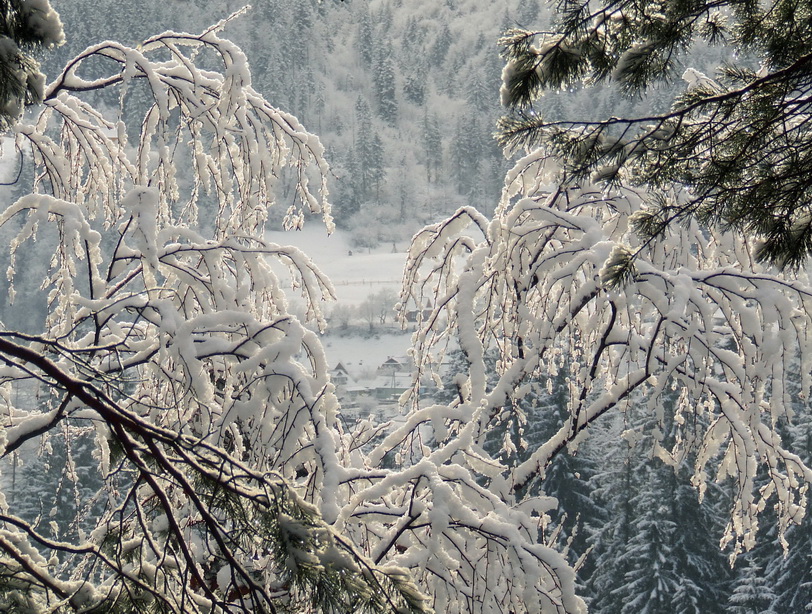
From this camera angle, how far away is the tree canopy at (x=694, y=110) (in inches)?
107

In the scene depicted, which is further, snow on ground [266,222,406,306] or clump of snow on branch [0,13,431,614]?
snow on ground [266,222,406,306]

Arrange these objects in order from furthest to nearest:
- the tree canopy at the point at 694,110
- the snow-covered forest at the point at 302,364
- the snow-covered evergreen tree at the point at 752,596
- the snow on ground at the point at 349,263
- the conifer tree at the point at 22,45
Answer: the snow on ground at the point at 349,263 → the snow-covered evergreen tree at the point at 752,596 → the tree canopy at the point at 694,110 → the snow-covered forest at the point at 302,364 → the conifer tree at the point at 22,45

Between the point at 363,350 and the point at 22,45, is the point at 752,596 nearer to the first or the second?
the point at 22,45

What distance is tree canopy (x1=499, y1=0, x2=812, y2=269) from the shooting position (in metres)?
2.72

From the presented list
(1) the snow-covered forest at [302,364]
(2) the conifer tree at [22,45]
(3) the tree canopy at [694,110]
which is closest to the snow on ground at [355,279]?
(1) the snow-covered forest at [302,364]

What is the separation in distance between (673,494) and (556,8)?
60.1 ft

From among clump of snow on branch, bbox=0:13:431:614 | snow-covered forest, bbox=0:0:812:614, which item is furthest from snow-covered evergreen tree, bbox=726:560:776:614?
clump of snow on branch, bbox=0:13:431:614

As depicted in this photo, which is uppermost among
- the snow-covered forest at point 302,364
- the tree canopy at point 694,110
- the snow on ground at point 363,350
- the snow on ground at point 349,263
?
the tree canopy at point 694,110

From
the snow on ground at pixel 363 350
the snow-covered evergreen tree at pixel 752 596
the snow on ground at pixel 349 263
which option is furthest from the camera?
the snow on ground at pixel 349 263

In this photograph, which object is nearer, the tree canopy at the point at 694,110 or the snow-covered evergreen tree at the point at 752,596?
the tree canopy at the point at 694,110

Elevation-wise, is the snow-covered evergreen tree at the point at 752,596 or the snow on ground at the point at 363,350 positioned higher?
the snow-covered evergreen tree at the point at 752,596

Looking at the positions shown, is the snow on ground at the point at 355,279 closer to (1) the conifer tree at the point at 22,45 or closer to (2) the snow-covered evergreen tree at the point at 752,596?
(2) the snow-covered evergreen tree at the point at 752,596

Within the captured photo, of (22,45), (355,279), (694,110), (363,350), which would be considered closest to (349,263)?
(355,279)

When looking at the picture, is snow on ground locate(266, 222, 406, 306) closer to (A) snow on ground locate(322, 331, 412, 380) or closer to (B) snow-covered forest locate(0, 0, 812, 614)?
(A) snow on ground locate(322, 331, 412, 380)
